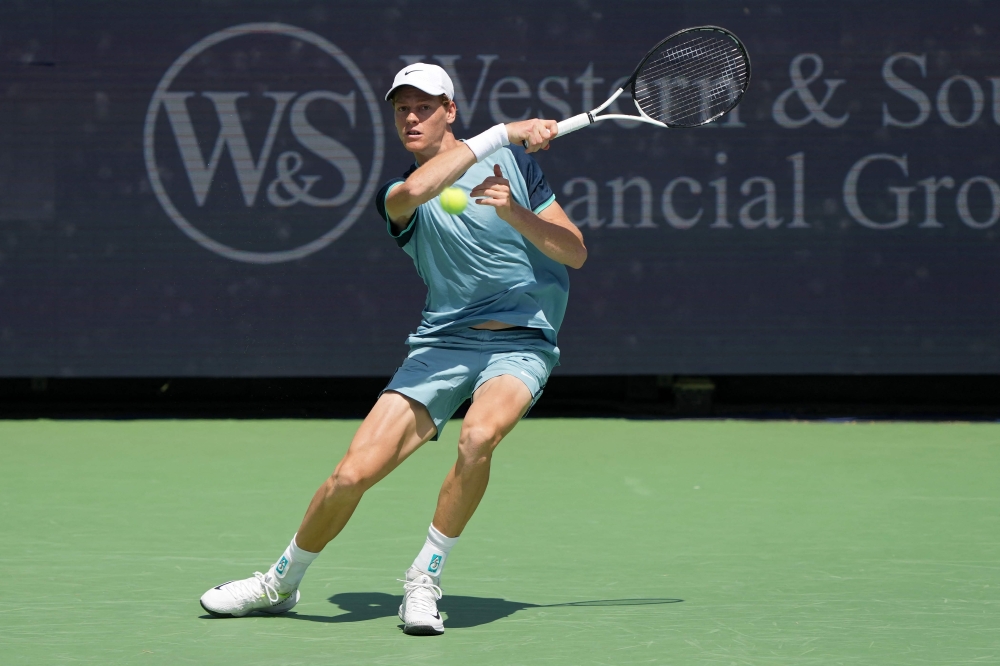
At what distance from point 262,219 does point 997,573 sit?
15.5ft

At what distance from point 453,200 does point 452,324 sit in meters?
0.40

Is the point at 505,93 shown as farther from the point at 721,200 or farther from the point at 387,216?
the point at 387,216

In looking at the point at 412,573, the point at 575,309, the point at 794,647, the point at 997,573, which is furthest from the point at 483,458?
the point at 575,309

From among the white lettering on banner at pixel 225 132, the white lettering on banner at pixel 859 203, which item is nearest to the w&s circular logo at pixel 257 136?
the white lettering on banner at pixel 225 132

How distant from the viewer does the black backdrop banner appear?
785cm

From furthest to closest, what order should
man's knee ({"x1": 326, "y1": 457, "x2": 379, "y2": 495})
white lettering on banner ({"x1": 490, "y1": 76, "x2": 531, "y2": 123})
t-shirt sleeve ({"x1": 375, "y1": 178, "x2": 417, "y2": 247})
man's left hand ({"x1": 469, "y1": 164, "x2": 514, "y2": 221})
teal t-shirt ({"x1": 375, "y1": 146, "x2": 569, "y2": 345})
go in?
1. white lettering on banner ({"x1": 490, "y1": 76, "x2": 531, "y2": 123})
2. teal t-shirt ({"x1": 375, "y1": 146, "x2": 569, "y2": 345})
3. t-shirt sleeve ({"x1": 375, "y1": 178, "x2": 417, "y2": 247})
4. man's knee ({"x1": 326, "y1": 457, "x2": 379, "y2": 495})
5. man's left hand ({"x1": 469, "y1": 164, "x2": 514, "y2": 221})

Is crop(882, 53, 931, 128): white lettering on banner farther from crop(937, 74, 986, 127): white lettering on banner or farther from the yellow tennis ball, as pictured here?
the yellow tennis ball

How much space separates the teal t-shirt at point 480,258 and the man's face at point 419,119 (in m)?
0.08

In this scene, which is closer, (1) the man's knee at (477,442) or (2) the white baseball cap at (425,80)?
(1) the man's knee at (477,442)

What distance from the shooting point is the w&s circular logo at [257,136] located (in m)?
7.85

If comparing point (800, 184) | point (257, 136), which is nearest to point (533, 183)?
point (257, 136)

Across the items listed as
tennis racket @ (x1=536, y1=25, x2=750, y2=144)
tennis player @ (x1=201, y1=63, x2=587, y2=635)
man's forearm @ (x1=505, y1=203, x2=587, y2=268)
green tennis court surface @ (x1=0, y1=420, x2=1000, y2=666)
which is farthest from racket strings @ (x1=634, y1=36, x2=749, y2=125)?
green tennis court surface @ (x1=0, y1=420, x2=1000, y2=666)

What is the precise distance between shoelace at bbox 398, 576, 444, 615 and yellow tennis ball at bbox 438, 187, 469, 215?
1030mm

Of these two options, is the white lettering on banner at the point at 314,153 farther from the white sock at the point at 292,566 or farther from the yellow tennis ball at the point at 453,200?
the white sock at the point at 292,566
